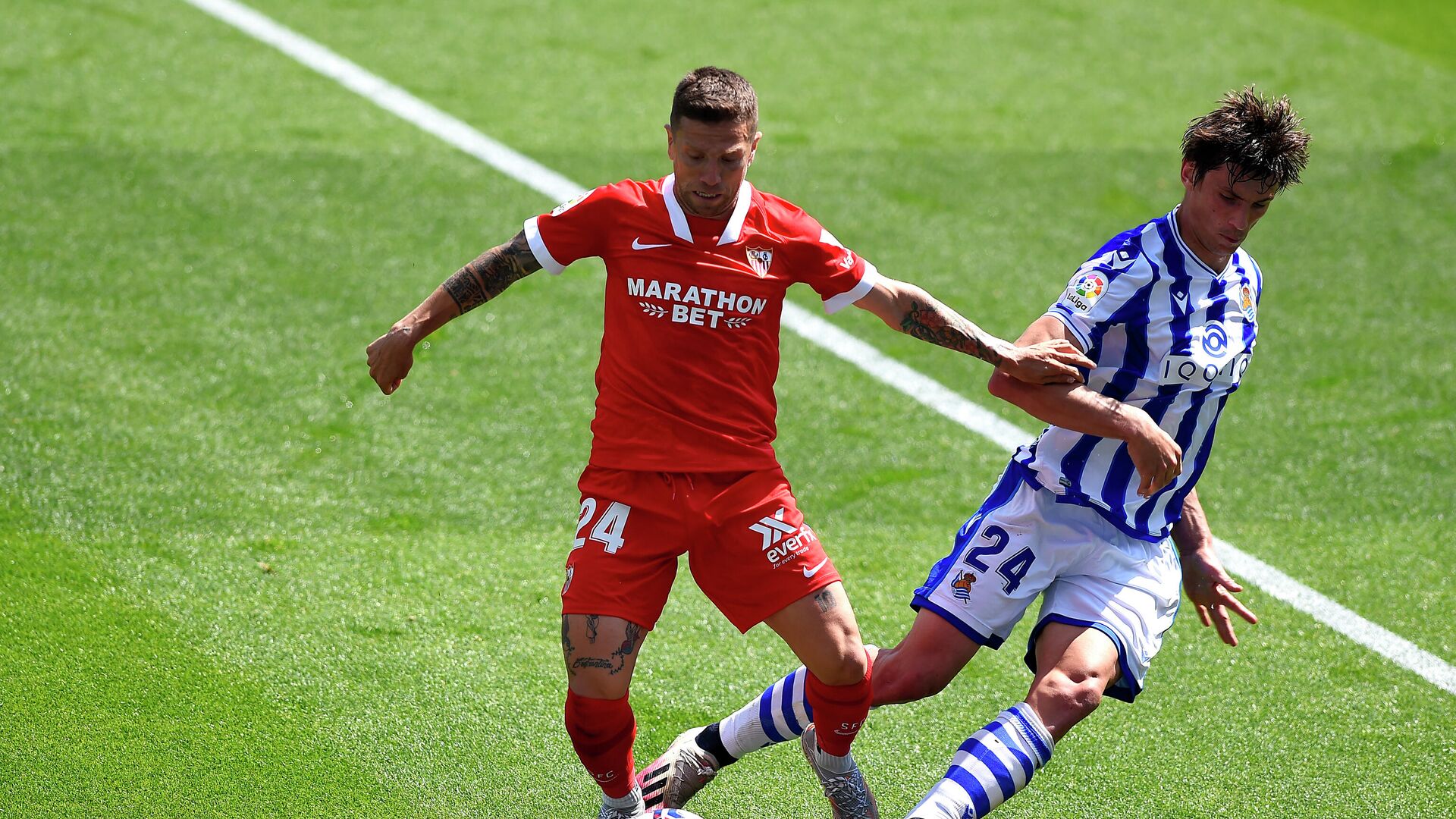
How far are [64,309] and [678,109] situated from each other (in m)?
4.33

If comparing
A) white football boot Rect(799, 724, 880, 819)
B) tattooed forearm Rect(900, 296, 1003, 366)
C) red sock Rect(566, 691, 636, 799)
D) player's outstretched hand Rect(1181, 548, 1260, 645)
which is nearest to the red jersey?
tattooed forearm Rect(900, 296, 1003, 366)

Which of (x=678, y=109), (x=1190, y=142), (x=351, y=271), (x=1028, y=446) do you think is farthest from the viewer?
(x=351, y=271)

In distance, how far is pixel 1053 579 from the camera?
4.24 metres

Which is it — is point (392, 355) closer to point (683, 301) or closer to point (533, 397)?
point (683, 301)

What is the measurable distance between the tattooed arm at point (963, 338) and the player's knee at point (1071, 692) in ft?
2.78

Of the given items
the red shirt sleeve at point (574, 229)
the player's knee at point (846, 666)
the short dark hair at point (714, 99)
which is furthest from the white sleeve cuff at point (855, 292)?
the player's knee at point (846, 666)

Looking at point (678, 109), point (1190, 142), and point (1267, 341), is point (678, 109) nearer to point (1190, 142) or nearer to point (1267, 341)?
point (1190, 142)

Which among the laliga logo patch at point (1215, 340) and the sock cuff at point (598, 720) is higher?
the laliga logo patch at point (1215, 340)

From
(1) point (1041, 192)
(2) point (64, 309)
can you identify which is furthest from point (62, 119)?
(1) point (1041, 192)

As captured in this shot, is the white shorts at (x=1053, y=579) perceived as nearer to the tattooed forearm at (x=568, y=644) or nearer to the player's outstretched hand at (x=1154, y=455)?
the player's outstretched hand at (x=1154, y=455)

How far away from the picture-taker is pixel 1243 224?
4047 millimetres

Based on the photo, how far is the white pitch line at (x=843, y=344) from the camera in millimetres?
5477

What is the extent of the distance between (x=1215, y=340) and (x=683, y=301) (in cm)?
161

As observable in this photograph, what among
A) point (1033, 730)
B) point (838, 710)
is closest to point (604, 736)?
point (838, 710)
